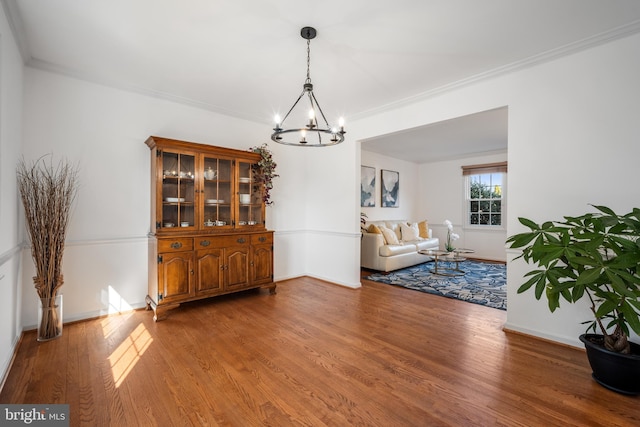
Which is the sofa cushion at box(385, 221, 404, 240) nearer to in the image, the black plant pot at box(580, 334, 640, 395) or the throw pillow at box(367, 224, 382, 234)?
the throw pillow at box(367, 224, 382, 234)

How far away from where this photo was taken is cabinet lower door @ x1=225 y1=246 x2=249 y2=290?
3746 millimetres

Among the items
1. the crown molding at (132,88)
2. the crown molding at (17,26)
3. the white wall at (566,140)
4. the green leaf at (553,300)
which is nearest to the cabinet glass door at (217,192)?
the crown molding at (132,88)

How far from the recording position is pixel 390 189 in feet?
24.8

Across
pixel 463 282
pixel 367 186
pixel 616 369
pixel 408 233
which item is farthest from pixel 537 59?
pixel 408 233

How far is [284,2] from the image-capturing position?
2.07m

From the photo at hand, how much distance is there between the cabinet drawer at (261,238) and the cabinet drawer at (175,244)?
842 mm

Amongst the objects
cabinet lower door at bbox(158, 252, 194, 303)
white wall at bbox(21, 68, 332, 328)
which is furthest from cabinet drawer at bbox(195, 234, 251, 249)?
white wall at bbox(21, 68, 332, 328)

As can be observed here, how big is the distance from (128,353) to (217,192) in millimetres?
2027

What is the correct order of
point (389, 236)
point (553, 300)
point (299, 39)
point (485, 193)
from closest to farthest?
point (553, 300), point (299, 39), point (389, 236), point (485, 193)

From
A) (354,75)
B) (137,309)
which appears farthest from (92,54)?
(137,309)

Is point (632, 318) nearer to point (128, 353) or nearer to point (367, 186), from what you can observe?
point (128, 353)

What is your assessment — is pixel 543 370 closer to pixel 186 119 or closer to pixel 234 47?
pixel 234 47

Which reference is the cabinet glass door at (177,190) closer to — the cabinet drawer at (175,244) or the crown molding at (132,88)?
the cabinet drawer at (175,244)

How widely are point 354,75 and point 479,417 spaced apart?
123 inches
